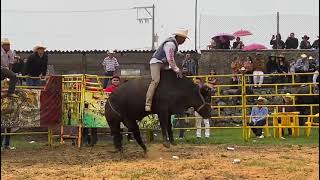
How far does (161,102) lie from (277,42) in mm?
12221

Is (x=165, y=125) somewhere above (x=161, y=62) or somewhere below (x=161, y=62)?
below

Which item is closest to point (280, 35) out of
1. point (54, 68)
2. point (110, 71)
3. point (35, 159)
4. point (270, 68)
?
point (270, 68)

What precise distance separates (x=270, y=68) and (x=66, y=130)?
28.9ft

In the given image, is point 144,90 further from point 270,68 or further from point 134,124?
point 270,68

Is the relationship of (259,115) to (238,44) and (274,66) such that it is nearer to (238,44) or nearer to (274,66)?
(274,66)

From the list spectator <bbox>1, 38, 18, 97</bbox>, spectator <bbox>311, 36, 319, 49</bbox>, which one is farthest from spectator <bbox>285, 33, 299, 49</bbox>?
spectator <bbox>1, 38, 18, 97</bbox>

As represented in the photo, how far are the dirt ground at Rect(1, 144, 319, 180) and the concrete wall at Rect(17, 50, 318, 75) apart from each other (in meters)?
9.02

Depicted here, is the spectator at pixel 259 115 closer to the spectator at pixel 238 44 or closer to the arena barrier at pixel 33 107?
the arena barrier at pixel 33 107

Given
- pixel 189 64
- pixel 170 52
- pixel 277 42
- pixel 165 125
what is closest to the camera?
pixel 170 52

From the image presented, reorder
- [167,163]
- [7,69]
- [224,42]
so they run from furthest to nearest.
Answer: [224,42] → [7,69] → [167,163]

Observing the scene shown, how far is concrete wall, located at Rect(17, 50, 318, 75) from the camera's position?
21.3 m

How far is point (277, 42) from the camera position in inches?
865

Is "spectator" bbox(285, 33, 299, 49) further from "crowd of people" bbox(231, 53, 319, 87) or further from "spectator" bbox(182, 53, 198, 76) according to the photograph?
"spectator" bbox(182, 53, 198, 76)

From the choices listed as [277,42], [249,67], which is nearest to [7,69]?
[249,67]
